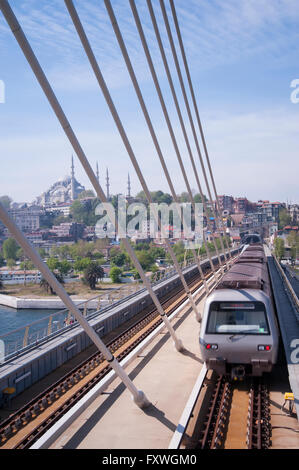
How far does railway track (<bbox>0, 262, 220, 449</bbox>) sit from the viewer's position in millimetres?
5832

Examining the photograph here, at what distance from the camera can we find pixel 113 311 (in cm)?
1269

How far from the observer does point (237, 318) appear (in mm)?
7488

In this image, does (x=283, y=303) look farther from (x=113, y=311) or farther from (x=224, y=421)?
(x=224, y=421)

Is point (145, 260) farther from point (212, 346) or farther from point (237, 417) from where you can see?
point (237, 417)

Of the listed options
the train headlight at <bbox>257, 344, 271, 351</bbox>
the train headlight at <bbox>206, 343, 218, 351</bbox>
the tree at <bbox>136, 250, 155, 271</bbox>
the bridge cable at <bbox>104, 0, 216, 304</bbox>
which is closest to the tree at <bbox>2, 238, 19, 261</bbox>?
the tree at <bbox>136, 250, 155, 271</bbox>

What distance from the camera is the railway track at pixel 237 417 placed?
563cm

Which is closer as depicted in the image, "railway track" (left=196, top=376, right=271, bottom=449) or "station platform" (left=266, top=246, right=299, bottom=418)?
"railway track" (left=196, top=376, right=271, bottom=449)

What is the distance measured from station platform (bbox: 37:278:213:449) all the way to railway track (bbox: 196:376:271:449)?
470mm

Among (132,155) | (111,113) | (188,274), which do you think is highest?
(111,113)

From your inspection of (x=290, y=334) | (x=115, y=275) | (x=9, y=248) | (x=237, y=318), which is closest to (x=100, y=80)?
(x=237, y=318)

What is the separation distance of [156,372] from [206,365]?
3.73 feet

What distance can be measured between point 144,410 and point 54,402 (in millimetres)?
1603

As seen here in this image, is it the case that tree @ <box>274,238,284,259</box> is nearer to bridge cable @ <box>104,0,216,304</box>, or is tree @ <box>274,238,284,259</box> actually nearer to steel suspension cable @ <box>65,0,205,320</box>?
bridge cable @ <box>104,0,216,304</box>

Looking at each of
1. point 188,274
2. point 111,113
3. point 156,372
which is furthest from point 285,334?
point 188,274
